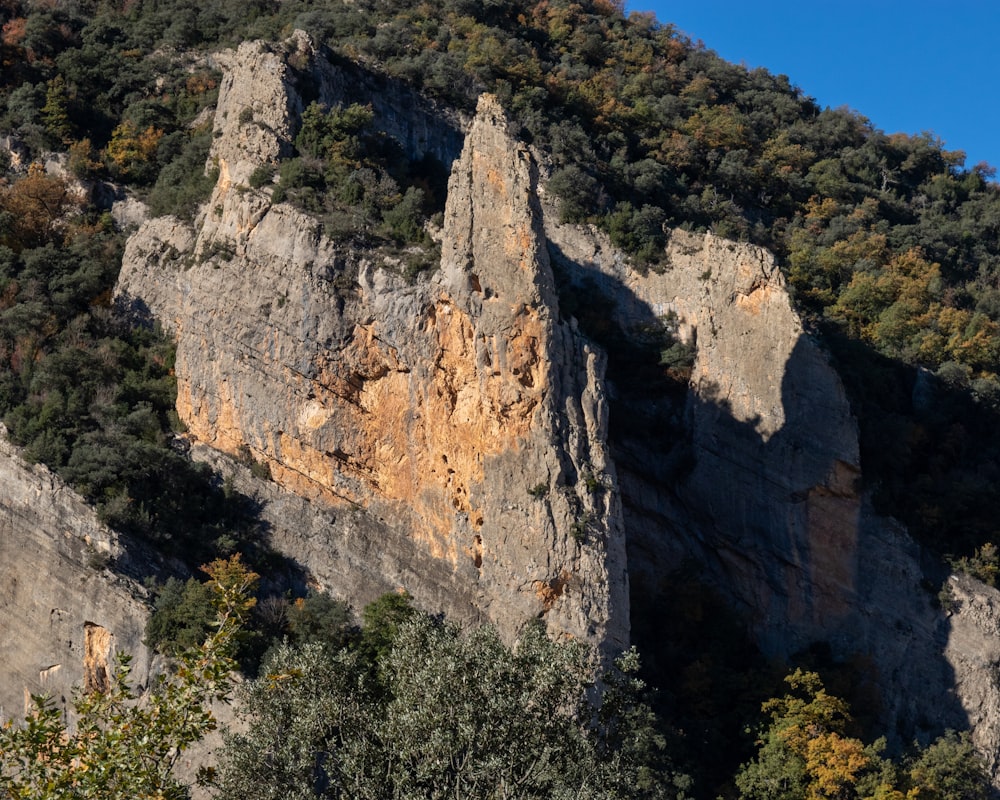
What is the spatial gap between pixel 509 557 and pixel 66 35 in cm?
2750

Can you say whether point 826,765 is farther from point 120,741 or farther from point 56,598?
point 120,741

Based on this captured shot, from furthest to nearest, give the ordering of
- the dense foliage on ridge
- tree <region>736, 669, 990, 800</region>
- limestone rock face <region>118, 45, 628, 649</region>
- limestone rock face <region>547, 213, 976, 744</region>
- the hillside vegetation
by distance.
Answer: the dense foliage on ridge < limestone rock face <region>547, 213, 976, 744</region> < the hillside vegetation < tree <region>736, 669, 990, 800</region> < limestone rock face <region>118, 45, 628, 649</region>

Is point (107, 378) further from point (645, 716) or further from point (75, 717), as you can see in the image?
point (645, 716)

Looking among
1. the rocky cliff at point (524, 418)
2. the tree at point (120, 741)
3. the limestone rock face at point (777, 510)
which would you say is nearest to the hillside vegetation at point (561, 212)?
the rocky cliff at point (524, 418)

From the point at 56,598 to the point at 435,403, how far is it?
8.56 metres

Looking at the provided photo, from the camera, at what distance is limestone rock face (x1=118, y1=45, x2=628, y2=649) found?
26328 mm

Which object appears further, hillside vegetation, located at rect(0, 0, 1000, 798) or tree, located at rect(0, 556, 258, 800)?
hillside vegetation, located at rect(0, 0, 1000, 798)

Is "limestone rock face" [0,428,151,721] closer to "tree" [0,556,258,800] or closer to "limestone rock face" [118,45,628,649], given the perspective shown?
"limestone rock face" [118,45,628,649]

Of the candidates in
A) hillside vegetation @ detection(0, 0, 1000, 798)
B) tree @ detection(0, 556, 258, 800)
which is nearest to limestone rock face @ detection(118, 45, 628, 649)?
hillside vegetation @ detection(0, 0, 1000, 798)

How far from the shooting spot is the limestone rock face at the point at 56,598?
1045 inches

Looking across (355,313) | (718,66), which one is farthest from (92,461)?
(718,66)

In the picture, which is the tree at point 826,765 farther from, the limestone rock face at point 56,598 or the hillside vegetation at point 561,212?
the limestone rock face at point 56,598

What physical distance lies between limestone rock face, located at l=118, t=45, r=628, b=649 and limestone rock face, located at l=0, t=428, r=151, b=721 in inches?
149

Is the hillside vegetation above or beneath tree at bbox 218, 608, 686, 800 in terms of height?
above
